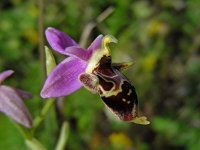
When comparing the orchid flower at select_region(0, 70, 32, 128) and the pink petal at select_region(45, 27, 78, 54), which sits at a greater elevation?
the pink petal at select_region(45, 27, 78, 54)

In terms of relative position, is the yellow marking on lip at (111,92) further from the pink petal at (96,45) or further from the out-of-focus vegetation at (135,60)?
the out-of-focus vegetation at (135,60)

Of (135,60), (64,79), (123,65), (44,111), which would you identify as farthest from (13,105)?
(135,60)

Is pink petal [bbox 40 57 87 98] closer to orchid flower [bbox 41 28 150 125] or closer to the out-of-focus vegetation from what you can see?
orchid flower [bbox 41 28 150 125]

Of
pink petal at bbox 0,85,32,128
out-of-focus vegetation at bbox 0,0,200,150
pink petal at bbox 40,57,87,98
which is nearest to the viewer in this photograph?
pink petal at bbox 40,57,87,98

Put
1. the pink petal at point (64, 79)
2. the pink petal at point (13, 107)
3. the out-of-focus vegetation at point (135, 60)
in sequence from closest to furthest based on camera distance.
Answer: the pink petal at point (64, 79), the pink petal at point (13, 107), the out-of-focus vegetation at point (135, 60)

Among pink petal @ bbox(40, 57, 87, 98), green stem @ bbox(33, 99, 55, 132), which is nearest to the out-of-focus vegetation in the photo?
green stem @ bbox(33, 99, 55, 132)

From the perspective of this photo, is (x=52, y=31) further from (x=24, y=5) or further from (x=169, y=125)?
(x=24, y=5)

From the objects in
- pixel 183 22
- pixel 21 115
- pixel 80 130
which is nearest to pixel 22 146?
pixel 80 130

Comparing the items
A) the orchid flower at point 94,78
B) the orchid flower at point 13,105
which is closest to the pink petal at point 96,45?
the orchid flower at point 94,78

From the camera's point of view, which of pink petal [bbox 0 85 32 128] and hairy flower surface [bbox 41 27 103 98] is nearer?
hairy flower surface [bbox 41 27 103 98]
